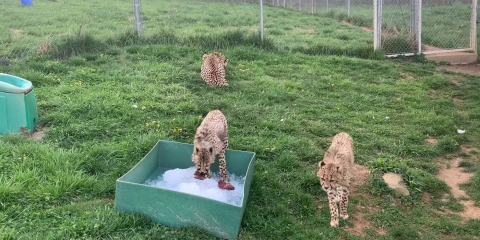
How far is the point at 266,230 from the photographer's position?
4332 millimetres

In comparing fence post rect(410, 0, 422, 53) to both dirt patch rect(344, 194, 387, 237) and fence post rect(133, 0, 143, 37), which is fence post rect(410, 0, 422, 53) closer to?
fence post rect(133, 0, 143, 37)

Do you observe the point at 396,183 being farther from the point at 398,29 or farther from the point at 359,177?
the point at 398,29

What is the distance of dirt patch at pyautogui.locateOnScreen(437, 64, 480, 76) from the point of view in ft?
36.2

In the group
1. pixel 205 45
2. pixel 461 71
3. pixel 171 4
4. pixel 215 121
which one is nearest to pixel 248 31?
pixel 205 45

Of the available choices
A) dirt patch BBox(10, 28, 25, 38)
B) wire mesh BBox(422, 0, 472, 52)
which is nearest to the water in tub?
dirt patch BBox(10, 28, 25, 38)

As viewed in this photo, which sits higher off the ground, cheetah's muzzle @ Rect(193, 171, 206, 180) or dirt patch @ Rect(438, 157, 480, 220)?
cheetah's muzzle @ Rect(193, 171, 206, 180)

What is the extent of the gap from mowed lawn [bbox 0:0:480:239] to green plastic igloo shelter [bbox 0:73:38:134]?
1.29 feet

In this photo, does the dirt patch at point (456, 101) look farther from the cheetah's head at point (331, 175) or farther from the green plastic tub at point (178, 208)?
the green plastic tub at point (178, 208)

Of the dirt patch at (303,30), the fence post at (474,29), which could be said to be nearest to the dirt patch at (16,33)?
the dirt patch at (303,30)

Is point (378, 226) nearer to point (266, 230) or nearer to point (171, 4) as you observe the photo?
point (266, 230)

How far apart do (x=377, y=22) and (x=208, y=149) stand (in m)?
8.78

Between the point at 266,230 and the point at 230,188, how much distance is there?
2.58 ft

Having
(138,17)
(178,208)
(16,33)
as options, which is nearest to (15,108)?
(178,208)

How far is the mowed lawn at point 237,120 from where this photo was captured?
4.43 m
